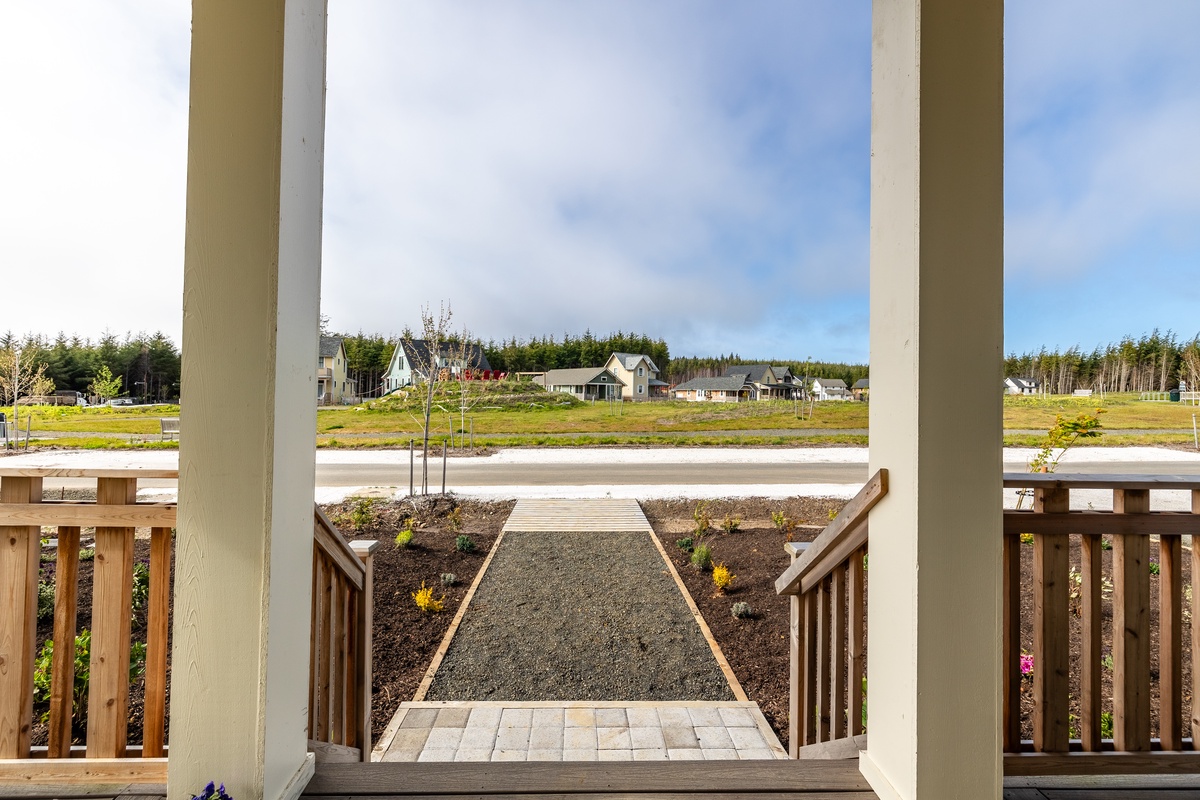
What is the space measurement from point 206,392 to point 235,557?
362 mm

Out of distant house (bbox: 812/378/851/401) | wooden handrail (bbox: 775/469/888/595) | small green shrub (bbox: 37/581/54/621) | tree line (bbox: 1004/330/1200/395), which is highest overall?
distant house (bbox: 812/378/851/401)

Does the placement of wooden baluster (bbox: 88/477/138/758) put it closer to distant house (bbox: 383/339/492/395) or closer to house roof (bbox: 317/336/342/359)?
distant house (bbox: 383/339/492/395)

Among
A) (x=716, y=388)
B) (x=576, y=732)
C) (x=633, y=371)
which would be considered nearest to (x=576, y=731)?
(x=576, y=732)

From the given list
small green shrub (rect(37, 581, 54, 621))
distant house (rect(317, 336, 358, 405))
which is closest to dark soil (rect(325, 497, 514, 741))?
small green shrub (rect(37, 581, 54, 621))

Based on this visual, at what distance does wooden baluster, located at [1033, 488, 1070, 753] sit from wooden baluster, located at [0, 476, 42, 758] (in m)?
2.61

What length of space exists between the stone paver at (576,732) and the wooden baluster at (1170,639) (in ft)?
4.27

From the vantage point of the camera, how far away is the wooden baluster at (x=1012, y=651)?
1.35m

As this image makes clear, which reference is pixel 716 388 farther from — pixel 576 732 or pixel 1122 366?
pixel 576 732

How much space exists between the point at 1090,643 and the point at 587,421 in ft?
70.3

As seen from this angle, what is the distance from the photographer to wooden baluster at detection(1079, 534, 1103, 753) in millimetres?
1366

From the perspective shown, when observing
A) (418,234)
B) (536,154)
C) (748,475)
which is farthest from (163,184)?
(748,475)

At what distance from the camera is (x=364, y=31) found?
10.8ft

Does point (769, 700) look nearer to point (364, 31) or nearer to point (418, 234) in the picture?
point (364, 31)

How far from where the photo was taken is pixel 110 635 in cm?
133
